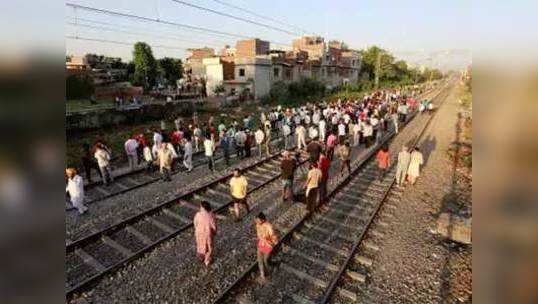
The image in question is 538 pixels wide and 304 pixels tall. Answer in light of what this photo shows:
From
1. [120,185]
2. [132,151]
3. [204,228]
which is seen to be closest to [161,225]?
[204,228]

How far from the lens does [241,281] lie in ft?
22.5

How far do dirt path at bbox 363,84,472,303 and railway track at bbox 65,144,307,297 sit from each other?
14.6 feet

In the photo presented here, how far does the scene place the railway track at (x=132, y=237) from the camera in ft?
24.1

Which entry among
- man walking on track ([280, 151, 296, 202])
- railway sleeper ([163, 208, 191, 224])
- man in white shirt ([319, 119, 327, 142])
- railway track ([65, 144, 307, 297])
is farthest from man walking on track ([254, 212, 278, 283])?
man in white shirt ([319, 119, 327, 142])

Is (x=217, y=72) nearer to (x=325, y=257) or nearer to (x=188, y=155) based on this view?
(x=188, y=155)

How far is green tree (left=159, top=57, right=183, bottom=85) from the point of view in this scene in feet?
155

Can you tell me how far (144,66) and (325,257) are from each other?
40.1 m

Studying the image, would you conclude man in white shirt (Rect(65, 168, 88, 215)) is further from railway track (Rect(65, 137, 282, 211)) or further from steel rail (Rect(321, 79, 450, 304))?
steel rail (Rect(321, 79, 450, 304))

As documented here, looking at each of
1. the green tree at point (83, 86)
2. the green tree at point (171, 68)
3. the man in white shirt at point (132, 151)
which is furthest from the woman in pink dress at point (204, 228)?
the green tree at point (171, 68)

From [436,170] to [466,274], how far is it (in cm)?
800

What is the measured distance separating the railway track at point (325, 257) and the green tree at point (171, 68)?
40.4 metres
